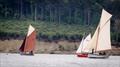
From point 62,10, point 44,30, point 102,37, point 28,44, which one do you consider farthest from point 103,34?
point 62,10

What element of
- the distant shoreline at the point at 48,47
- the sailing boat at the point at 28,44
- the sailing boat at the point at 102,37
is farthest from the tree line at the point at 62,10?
the sailing boat at the point at 102,37

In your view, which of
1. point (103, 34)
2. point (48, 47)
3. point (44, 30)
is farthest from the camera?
point (44, 30)

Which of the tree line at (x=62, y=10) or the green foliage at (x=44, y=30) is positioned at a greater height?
the tree line at (x=62, y=10)

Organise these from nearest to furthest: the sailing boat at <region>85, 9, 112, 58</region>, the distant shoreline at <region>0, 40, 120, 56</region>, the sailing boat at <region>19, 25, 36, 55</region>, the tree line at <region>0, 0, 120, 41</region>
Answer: the sailing boat at <region>85, 9, 112, 58</region>
the sailing boat at <region>19, 25, 36, 55</region>
the distant shoreline at <region>0, 40, 120, 56</region>
the tree line at <region>0, 0, 120, 41</region>

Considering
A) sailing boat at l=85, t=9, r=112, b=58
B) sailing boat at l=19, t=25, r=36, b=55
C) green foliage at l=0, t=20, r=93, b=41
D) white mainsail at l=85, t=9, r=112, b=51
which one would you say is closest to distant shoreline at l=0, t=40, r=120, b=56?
green foliage at l=0, t=20, r=93, b=41

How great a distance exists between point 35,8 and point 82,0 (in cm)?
655

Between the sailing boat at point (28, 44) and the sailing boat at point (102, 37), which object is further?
the sailing boat at point (28, 44)

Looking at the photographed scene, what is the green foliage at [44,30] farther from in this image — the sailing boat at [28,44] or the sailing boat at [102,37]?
the sailing boat at [102,37]

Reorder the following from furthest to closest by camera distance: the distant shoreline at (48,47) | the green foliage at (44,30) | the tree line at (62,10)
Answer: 1. the tree line at (62,10)
2. the green foliage at (44,30)
3. the distant shoreline at (48,47)

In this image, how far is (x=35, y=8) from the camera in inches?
2921

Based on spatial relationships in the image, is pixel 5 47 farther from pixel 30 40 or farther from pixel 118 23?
pixel 118 23

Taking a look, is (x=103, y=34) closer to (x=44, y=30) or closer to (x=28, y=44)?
(x=28, y=44)

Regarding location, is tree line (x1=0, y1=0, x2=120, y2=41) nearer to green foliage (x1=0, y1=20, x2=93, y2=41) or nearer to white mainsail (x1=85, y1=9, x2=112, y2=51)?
green foliage (x1=0, y1=20, x2=93, y2=41)

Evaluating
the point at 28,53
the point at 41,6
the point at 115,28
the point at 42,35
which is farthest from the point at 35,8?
the point at 28,53
